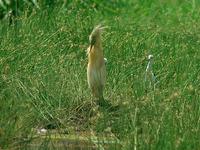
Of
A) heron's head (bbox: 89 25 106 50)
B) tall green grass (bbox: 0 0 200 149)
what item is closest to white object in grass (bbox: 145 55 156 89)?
tall green grass (bbox: 0 0 200 149)

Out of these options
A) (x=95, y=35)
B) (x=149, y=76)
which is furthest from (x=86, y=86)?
(x=95, y=35)

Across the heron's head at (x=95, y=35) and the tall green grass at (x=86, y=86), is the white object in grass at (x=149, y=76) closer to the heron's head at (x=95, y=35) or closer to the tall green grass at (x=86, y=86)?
the tall green grass at (x=86, y=86)

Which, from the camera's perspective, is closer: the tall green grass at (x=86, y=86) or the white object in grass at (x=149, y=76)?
the tall green grass at (x=86, y=86)

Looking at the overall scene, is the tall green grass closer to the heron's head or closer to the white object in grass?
the white object in grass

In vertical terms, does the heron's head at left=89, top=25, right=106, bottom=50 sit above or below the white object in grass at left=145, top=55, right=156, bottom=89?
above

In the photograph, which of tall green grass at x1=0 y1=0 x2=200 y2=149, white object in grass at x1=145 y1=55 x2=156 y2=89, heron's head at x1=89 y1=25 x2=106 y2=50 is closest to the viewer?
tall green grass at x1=0 y1=0 x2=200 y2=149

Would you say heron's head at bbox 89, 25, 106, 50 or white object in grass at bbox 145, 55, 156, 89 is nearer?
heron's head at bbox 89, 25, 106, 50

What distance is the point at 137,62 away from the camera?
8.23 meters

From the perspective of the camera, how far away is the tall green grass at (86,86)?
6.05 metres

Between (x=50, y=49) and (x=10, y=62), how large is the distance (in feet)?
2.16

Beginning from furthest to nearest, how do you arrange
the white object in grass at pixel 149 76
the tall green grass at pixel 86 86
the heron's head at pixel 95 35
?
1. the white object in grass at pixel 149 76
2. the heron's head at pixel 95 35
3. the tall green grass at pixel 86 86

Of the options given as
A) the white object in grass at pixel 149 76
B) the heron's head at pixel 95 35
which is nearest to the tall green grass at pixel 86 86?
the white object in grass at pixel 149 76

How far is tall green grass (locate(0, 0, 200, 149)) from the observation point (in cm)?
605

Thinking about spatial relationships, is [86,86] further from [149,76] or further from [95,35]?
[95,35]
